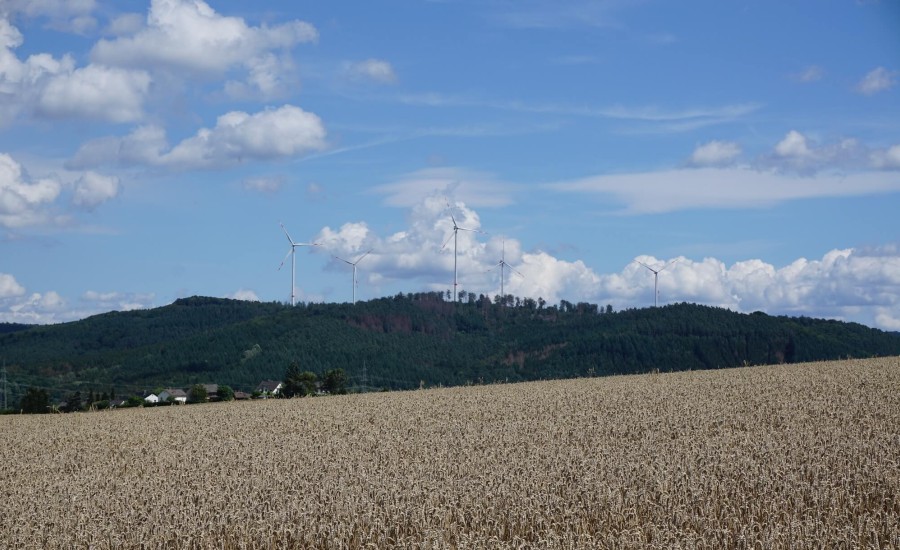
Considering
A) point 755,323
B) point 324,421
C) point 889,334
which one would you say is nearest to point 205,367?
point 755,323

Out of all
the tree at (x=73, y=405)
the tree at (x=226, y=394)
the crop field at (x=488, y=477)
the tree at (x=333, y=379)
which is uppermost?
the tree at (x=333, y=379)

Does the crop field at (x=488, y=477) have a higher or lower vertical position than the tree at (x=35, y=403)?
lower

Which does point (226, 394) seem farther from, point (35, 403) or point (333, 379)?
point (35, 403)

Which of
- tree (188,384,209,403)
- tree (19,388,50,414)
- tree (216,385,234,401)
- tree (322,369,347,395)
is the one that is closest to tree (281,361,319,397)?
tree (322,369,347,395)

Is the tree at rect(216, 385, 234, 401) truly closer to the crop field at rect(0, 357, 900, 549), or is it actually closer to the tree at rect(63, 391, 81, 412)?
the tree at rect(63, 391, 81, 412)

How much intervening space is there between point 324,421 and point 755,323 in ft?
502

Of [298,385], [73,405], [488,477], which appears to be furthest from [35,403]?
A: [488,477]

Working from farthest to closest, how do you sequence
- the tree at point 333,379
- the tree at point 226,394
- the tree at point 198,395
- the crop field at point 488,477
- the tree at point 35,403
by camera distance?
the tree at point 333,379, the tree at point 226,394, the tree at point 198,395, the tree at point 35,403, the crop field at point 488,477

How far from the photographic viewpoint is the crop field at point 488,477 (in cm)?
1631

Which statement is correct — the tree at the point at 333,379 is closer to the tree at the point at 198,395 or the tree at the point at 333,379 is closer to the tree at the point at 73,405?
the tree at the point at 198,395

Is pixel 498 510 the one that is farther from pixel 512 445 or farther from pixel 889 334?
pixel 889 334

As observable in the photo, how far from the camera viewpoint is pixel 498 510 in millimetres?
17734

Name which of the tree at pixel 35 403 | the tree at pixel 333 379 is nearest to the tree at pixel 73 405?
the tree at pixel 35 403

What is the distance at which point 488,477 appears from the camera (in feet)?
67.2
